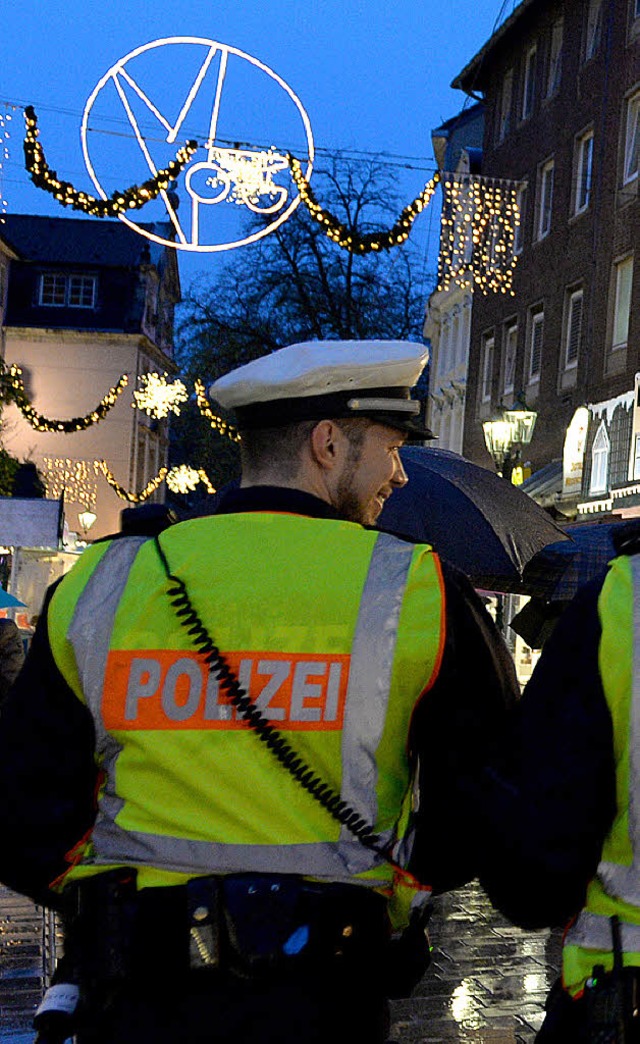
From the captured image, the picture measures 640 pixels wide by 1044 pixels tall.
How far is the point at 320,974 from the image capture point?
2.58 metres

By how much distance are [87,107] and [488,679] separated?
35.1 feet

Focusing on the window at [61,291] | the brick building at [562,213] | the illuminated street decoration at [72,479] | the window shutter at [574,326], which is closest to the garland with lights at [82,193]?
the brick building at [562,213]

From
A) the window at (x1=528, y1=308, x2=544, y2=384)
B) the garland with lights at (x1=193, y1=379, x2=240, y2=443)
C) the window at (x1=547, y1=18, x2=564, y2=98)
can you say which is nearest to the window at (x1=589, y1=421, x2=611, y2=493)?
the window at (x1=528, y1=308, x2=544, y2=384)

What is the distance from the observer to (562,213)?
103ft

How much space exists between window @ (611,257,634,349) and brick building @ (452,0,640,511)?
0.02m

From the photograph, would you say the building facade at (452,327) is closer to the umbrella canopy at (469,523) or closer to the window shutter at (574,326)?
the window shutter at (574,326)

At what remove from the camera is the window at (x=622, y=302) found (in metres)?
27.5

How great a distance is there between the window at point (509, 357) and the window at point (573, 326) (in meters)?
4.15

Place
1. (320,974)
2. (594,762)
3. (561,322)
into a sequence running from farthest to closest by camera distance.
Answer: (561,322) < (320,974) < (594,762)

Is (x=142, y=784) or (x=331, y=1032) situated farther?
(x=142, y=784)

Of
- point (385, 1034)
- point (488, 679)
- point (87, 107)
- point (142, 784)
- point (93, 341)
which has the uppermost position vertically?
point (93, 341)

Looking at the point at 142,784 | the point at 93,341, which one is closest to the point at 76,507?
the point at 93,341

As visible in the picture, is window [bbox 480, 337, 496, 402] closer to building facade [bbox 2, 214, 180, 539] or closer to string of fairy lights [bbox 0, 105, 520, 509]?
string of fairy lights [bbox 0, 105, 520, 509]

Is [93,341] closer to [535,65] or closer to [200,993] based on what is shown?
[535,65]
